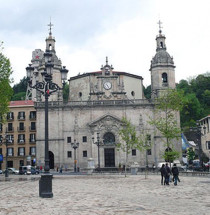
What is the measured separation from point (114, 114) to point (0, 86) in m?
24.4

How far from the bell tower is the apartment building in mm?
25842

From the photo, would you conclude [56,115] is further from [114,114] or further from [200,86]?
[200,86]

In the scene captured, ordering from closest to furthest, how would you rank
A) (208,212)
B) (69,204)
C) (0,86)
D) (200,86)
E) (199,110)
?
(208,212) → (69,204) → (0,86) → (199,110) → (200,86)

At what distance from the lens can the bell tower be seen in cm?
5500

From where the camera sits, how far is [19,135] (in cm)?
6353

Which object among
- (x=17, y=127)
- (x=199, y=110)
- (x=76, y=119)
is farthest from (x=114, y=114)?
(x=199, y=110)

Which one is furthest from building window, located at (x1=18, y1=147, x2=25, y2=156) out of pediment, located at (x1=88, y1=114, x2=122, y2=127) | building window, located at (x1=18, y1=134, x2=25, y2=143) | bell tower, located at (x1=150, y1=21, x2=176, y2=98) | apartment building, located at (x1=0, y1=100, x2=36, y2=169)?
bell tower, located at (x1=150, y1=21, x2=176, y2=98)

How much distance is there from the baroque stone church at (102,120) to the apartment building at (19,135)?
431 inches

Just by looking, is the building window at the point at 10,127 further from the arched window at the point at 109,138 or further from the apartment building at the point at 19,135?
the arched window at the point at 109,138

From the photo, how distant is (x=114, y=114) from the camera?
5353cm

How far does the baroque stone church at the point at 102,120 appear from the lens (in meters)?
52.2

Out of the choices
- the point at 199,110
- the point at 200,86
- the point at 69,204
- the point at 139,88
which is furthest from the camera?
the point at 200,86

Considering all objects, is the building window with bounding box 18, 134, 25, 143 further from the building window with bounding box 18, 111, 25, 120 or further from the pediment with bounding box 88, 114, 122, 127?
the pediment with bounding box 88, 114, 122, 127

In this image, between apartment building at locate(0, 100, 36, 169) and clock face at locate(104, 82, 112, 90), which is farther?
apartment building at locate(0, 100, 36, 169)
